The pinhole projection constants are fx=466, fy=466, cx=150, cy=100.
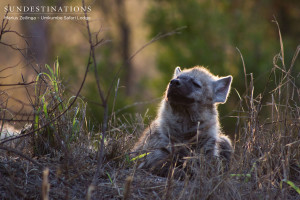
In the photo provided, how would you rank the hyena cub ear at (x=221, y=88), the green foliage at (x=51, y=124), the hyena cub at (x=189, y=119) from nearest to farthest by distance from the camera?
the green foliage at (x=51, y=124)
the hyena cub at (x=189, y=119)
the hyena cub ear at (x=221, y=88)

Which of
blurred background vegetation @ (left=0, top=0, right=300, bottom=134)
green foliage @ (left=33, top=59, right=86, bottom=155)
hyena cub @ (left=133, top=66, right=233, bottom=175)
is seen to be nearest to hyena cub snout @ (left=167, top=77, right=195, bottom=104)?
hyena cub @ (left=133, top=66, right=233, bottom=175)

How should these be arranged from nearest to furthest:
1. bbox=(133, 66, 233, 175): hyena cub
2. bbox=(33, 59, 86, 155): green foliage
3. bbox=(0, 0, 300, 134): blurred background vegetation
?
bbox=(33, 59, 86, 155): green foliage
bbox=(133, 66, 233, 175): hyena cub
bbox=(0, 0, 300, 134): blurred background vegetation

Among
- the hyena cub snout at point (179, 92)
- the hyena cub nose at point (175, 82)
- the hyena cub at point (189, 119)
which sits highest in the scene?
the hyena cub nose at point (175, 82)

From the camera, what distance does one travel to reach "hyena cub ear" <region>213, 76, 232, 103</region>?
17.0 feet

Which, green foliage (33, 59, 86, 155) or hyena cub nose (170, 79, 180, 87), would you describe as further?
hyena cub nose (170, 79, 180, 87)

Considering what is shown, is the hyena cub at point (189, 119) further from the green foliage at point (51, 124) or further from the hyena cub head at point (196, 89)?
the green foliage at point (51, 124)

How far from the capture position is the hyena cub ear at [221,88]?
5.17 m

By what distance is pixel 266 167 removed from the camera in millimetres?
3482

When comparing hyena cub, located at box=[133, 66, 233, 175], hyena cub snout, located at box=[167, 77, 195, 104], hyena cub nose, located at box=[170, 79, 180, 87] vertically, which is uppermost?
hyena cub nose, located at box=[170, 79, 180, 87]

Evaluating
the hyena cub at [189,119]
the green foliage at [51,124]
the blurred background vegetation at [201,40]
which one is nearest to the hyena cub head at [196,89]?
the hyena cub at [189,119]

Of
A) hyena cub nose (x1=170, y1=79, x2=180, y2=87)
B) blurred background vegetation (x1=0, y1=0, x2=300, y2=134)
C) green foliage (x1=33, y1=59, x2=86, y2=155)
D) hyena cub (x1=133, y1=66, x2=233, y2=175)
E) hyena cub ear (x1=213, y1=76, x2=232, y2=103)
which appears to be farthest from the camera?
blurred background vegetation (x1=0, y1=0, x2=300, y2=134)

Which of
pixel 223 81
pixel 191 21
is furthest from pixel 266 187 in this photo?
pixel 191 21

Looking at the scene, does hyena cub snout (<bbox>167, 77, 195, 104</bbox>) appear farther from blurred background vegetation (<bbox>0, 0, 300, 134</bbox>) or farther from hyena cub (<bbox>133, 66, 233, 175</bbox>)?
blurred background vegetation (<bbox>0, 0, 300, 134</bbox>)

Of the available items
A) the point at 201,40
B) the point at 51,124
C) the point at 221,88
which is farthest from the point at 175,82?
the point at 201,40
